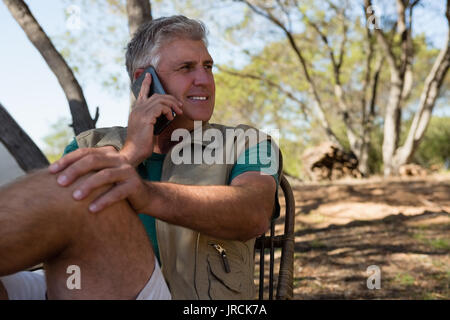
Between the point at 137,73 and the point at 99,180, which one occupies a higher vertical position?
the point at 137,73

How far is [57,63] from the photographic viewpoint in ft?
11.2

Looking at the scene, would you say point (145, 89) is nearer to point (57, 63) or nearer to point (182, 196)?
point (182, 196)

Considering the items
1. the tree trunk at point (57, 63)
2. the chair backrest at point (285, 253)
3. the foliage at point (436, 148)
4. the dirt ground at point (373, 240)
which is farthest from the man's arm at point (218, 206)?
the foliage at point (436, 148)

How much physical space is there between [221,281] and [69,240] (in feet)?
2.58

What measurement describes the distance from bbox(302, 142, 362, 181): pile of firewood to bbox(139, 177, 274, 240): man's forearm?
9372mm

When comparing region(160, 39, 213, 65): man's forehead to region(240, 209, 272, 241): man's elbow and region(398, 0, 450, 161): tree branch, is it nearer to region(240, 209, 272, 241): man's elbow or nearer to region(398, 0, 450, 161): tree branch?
region(240, 209, 272, 241): man's elbow

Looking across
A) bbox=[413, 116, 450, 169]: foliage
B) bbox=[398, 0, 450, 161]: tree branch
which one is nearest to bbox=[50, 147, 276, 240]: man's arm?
bbox=[398, 0, 450, 161]: tree branch

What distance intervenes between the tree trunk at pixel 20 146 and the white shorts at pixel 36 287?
63.2 inches

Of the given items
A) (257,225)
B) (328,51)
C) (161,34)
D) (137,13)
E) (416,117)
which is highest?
(328,51)

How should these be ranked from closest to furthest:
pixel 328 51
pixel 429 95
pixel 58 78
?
pixel 58 78 → pixel 429 95 → pixel 328 51

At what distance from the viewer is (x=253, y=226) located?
71.4 inches

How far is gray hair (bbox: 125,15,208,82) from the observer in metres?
2.45

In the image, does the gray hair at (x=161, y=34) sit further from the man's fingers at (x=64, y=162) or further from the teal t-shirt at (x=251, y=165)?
the man's fingers at (x=64, y=162)

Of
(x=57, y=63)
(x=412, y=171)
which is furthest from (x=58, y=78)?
(x=412, y=171)
